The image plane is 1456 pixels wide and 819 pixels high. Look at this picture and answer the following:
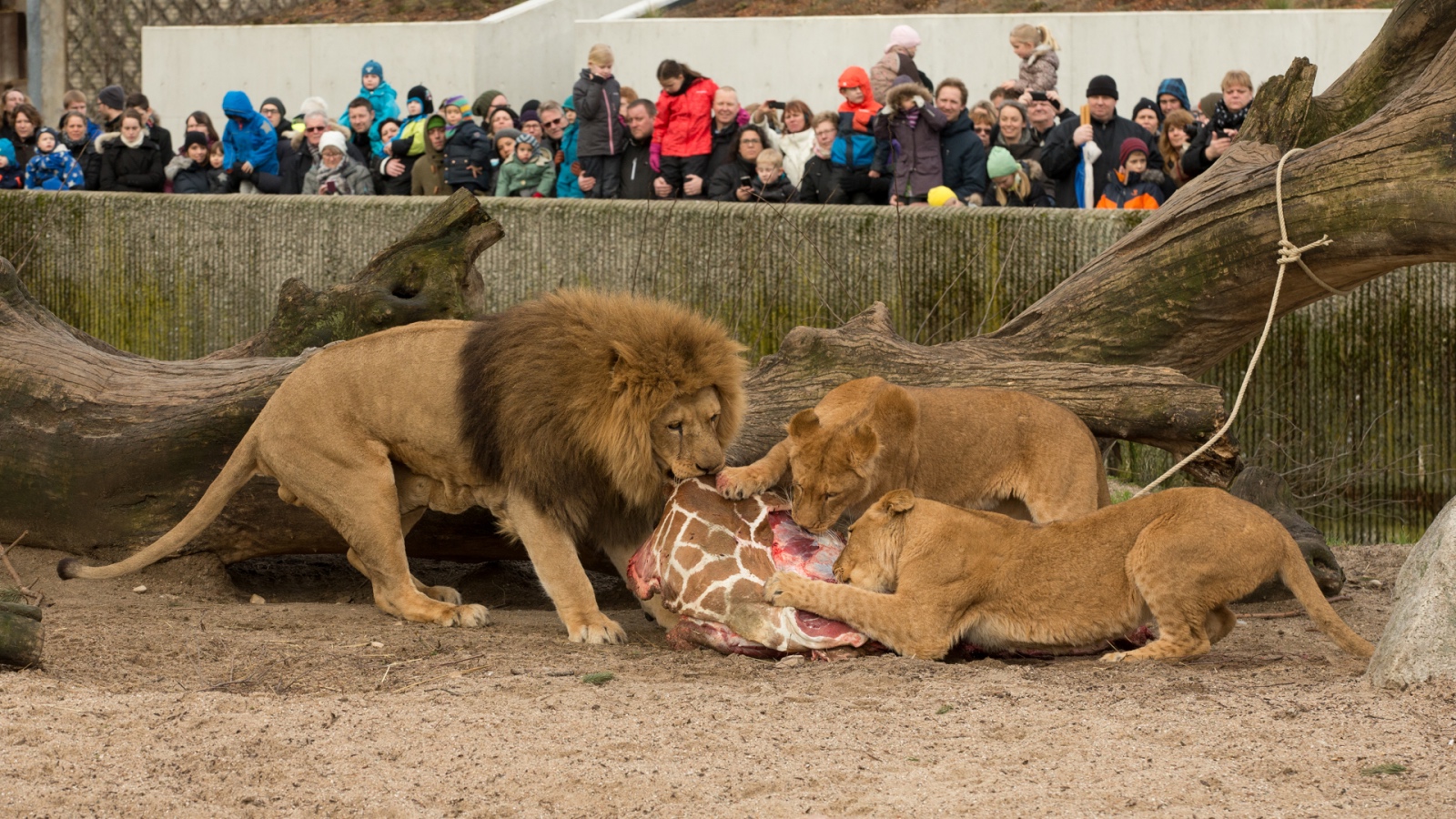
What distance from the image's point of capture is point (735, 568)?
502cm

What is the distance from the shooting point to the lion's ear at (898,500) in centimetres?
479

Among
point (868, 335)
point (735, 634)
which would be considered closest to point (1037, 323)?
point (868, 335)

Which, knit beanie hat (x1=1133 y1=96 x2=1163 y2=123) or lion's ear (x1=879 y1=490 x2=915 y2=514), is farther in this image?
knit beanie hat (x1=1133 y1=96 x2=1163 y2=123)

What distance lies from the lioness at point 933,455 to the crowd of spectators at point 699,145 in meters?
4.32

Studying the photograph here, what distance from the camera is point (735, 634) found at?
499 cm

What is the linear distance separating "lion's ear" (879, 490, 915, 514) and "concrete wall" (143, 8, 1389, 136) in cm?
1011

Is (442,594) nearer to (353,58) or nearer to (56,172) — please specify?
(56,172)

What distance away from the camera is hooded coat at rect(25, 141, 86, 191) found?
13.3 meters

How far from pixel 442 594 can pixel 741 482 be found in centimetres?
158

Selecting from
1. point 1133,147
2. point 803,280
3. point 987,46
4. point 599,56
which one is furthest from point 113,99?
point 1133,147

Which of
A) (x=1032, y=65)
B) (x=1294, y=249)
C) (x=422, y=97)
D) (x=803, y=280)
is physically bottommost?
(x=803, y=280)

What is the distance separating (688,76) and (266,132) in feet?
13.6

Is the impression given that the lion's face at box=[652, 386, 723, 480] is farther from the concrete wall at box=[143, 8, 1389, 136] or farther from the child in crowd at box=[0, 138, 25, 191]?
the child in crowd at box=[0, 138, 25, 191]

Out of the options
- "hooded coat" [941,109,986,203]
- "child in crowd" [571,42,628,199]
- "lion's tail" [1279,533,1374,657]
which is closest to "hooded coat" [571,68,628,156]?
"child in crowd" [571,42,628,199]
